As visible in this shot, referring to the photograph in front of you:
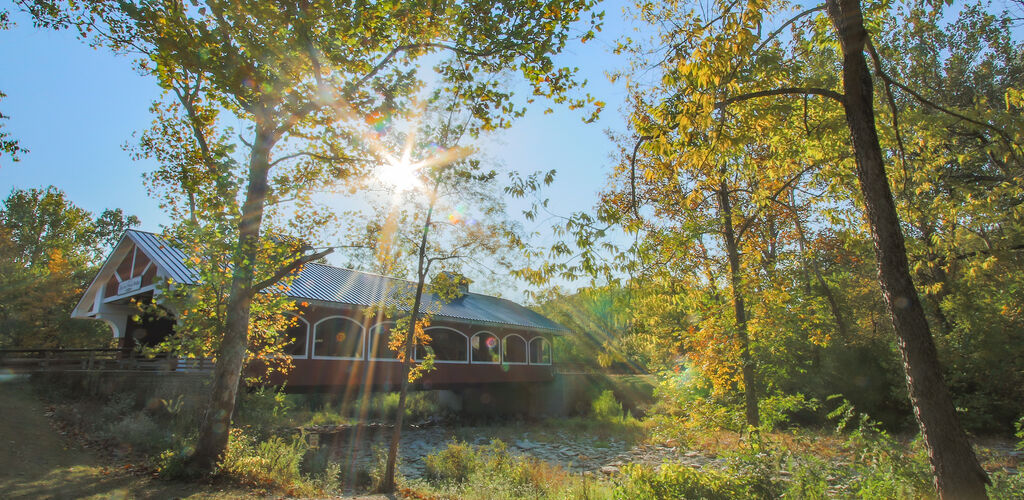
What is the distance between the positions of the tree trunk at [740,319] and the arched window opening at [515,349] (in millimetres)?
15230

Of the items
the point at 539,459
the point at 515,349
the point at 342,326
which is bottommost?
the point at 539,459

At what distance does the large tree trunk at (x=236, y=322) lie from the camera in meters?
7.86

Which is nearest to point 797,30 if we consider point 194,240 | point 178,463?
point 194,240

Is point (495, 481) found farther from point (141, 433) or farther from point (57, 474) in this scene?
point (141, 433)

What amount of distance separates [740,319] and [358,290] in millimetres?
13832

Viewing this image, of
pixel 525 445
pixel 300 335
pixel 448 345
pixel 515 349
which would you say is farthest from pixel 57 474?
pixel 515 349

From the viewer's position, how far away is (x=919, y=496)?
4906 mm

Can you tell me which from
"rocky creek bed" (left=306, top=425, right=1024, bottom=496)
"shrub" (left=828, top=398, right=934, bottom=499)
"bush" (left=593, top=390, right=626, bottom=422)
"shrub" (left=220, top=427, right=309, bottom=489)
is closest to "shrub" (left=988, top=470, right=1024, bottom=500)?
"shrub" (left=828, top=398, right=934, bottom=499)

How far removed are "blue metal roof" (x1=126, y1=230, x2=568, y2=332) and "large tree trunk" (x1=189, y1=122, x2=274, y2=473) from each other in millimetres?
3282

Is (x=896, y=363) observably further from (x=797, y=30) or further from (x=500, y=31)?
(x=500, y=31)

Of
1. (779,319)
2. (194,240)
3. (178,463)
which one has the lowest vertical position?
(178,463)

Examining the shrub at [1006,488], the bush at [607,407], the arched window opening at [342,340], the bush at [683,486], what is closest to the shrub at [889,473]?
the shrub at [1006,488]

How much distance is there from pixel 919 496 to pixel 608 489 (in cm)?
424

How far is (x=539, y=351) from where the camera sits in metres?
26.8
